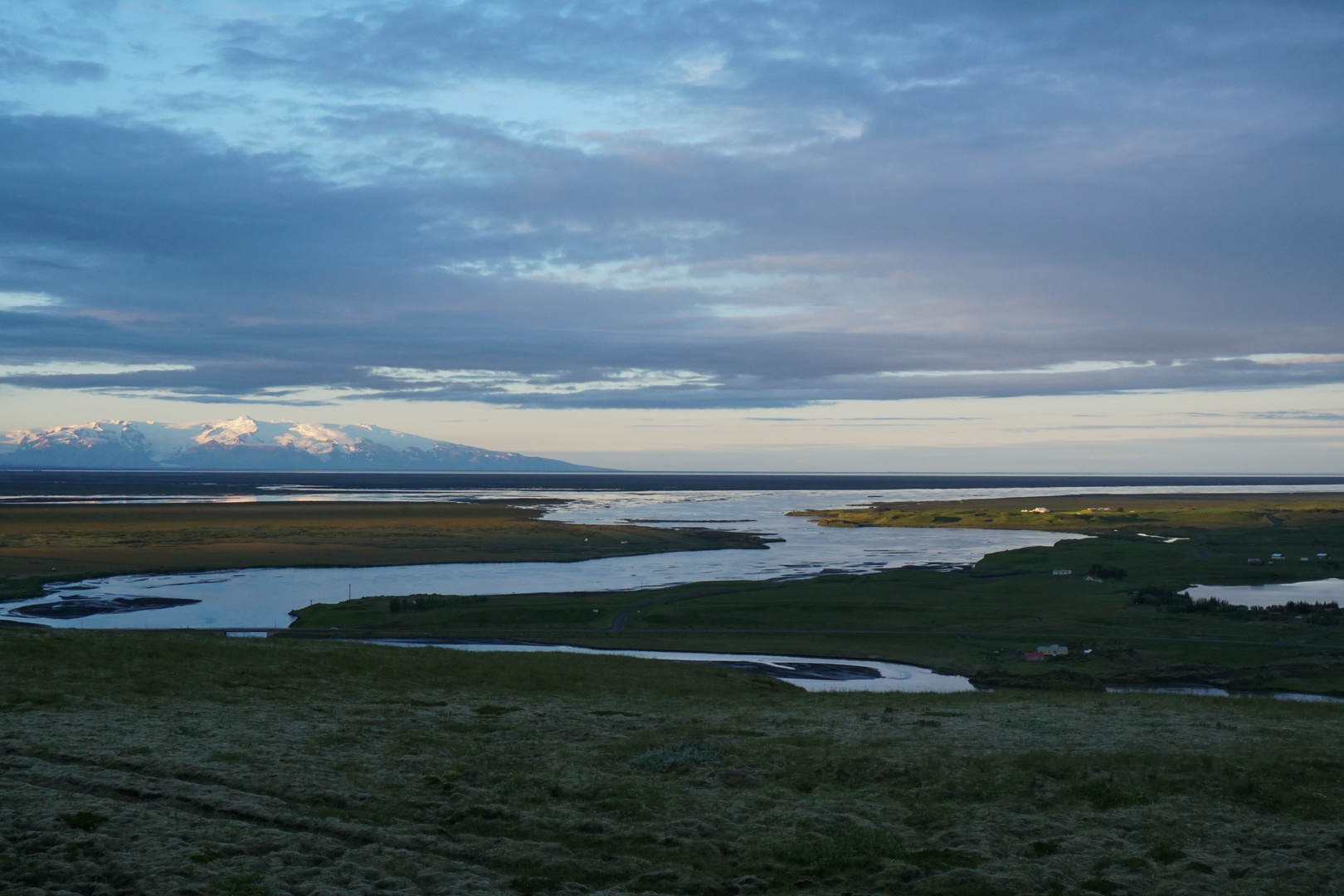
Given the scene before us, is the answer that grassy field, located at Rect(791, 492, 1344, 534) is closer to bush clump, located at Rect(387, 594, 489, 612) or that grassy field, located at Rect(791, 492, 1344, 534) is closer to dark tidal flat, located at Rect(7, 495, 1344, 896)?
bush clump, located at Rect(387, 594, 489, 612)

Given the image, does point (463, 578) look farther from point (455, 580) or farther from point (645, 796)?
point (645, 796)

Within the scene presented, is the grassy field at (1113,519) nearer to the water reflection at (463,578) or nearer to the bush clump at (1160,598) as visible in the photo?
the water reflection at (463,578)

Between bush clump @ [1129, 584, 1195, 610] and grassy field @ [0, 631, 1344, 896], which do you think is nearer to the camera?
grassy field @ [0, 631, 1344, 896]

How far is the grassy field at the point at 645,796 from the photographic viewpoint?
12.6 metres

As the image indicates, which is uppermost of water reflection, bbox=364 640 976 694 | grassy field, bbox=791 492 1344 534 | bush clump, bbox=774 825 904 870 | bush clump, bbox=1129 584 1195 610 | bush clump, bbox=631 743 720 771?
bush clump, bbox=774 825 904 870

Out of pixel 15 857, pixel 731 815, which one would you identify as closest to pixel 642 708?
pixel 731 815

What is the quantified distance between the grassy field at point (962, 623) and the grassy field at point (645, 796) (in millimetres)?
30188

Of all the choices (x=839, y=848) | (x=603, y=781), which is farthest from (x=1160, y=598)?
(x=839, y=848)

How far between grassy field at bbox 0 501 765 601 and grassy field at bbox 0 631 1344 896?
78423 millimetres

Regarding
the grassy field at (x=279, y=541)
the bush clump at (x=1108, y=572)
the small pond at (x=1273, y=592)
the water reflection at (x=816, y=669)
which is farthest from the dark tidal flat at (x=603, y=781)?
the grassy field at (x=279, y=541)

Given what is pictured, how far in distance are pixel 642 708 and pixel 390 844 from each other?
13177 mm

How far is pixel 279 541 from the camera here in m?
130

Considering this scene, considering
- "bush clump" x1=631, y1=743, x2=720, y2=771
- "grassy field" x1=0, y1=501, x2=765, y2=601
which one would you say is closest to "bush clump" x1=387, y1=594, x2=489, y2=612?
"grassy field" x1=0, y1=501, x2=765, y2=601

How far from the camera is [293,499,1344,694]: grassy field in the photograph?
54.7 m
